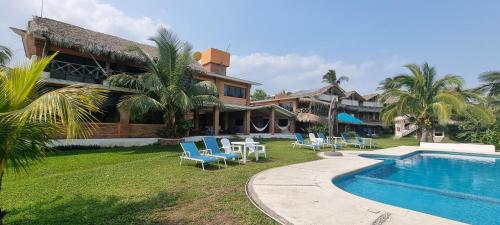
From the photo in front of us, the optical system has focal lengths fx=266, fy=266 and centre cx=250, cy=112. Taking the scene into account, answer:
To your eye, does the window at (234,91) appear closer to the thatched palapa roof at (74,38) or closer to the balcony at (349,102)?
the thatched palapa roof at (74,38)

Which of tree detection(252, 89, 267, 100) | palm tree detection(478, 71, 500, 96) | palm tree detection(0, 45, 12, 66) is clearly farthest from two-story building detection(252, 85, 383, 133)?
palm tree detection(0, 45, 12, 66)

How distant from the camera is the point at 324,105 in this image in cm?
3125

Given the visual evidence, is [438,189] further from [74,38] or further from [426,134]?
[426,134]

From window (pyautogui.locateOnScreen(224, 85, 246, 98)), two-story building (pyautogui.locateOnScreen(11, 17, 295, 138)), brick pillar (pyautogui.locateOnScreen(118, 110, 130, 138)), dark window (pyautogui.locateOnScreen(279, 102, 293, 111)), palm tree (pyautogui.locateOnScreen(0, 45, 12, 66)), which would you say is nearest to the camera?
two-story building (pyautogui.locateOnScreen(11, 17, 295, 138))

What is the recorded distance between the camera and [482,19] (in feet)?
43.3

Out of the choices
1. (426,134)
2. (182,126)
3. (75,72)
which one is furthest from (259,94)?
(75,72)

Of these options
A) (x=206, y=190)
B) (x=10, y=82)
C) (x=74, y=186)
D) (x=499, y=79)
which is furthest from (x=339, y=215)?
(x=499, y=79)

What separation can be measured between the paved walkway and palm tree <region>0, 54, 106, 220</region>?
3108 mm

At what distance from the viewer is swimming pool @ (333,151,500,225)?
569cm

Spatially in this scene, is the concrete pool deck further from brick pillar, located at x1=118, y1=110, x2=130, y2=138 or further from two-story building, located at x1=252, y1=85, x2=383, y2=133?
two-story building, located at x1=252, y1=85, x2=383, y2=133

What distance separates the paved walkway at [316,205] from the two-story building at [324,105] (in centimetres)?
2140

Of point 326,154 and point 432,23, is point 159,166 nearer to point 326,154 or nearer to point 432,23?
point 326,154

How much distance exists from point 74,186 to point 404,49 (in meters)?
20.9

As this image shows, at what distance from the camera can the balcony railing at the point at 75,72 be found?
1371 cm
